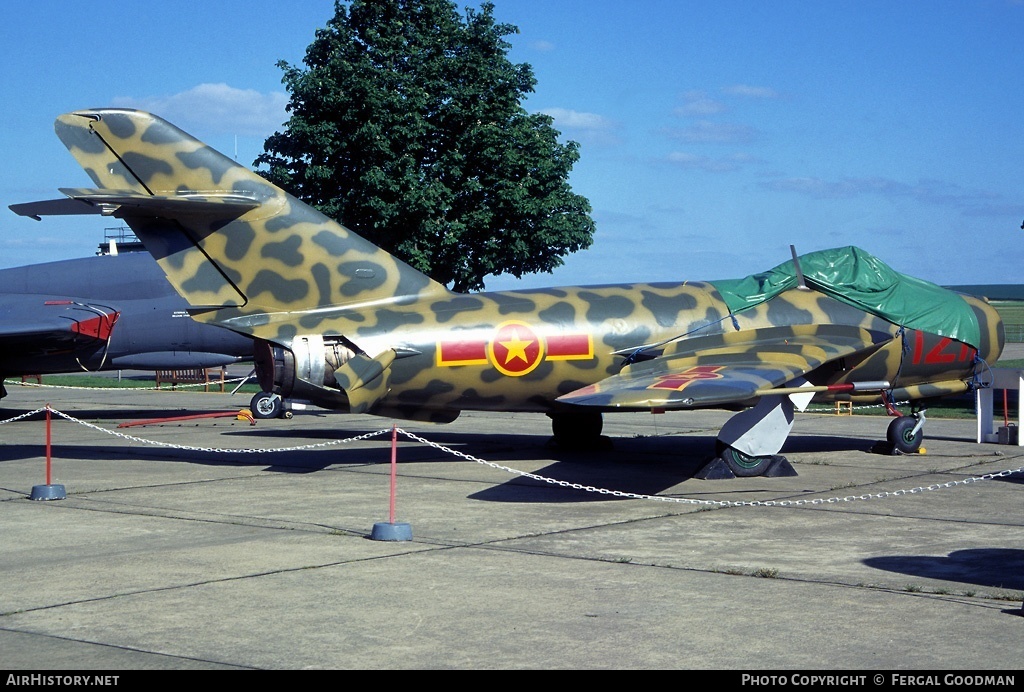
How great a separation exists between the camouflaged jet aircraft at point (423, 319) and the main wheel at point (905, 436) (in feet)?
4.32

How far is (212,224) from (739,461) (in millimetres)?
7348

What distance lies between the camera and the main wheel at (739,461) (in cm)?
1345

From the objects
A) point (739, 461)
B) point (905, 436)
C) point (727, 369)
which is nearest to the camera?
point (727, 369)

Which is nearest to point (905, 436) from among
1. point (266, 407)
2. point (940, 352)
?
point (940, 352)

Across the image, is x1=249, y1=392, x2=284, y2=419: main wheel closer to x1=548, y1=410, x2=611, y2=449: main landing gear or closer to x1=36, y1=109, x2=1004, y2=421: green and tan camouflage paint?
x1=548, y1=410, x2=611, y2=449: main landing gear

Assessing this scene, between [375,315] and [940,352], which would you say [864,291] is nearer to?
[940,352]

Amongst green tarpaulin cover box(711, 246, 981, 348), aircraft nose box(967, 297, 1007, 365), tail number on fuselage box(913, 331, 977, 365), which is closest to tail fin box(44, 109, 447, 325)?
green tarpaulin cover box(711, 246, 981, 348)

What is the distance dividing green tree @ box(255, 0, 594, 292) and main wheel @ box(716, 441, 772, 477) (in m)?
23.9

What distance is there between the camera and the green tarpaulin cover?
49.7 ft

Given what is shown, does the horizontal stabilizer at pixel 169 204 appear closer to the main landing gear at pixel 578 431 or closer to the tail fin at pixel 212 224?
the tail fin at pixel 212 224

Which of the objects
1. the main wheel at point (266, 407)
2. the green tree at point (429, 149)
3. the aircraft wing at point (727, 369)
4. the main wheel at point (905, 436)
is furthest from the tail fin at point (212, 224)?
the green tree at point (429, 149)

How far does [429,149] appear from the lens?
37.8 m

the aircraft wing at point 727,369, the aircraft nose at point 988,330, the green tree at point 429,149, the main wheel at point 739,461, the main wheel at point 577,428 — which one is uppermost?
the green tree at point 429,149

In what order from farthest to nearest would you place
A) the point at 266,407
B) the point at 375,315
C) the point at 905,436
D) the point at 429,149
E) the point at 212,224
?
the point at 429,149 → the point at 266,407 → the point at 905,436 → the point at 375,315 → the point at 212,224
